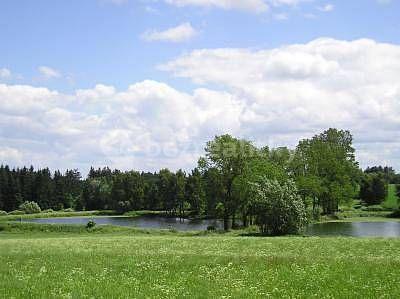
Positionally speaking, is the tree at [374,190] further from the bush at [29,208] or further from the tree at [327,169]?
the bush at [29,208]

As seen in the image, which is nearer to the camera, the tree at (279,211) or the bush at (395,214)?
the tree at (279,211)

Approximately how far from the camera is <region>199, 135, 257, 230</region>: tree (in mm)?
91188

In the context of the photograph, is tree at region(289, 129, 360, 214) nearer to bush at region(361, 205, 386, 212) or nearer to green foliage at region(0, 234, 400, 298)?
bush at region(361, 205, 386, 212)

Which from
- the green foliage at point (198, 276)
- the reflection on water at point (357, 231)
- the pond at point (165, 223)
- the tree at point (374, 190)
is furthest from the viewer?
the tree at point (374, 190)

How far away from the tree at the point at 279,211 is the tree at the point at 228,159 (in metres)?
23.6

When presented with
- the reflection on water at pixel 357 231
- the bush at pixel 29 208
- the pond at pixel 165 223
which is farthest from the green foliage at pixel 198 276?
the bush at pixel 29 208

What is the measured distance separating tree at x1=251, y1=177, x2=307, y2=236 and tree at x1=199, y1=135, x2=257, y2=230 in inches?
931

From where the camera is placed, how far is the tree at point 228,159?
9119 centimetres

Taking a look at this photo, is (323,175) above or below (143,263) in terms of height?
above

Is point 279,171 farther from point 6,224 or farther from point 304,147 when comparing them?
point 6,224

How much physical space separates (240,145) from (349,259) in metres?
66.4

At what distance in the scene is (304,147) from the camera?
11769 cm


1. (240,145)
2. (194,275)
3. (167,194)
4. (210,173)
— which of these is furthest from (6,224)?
(167,194)

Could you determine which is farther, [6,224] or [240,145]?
[240,145]
